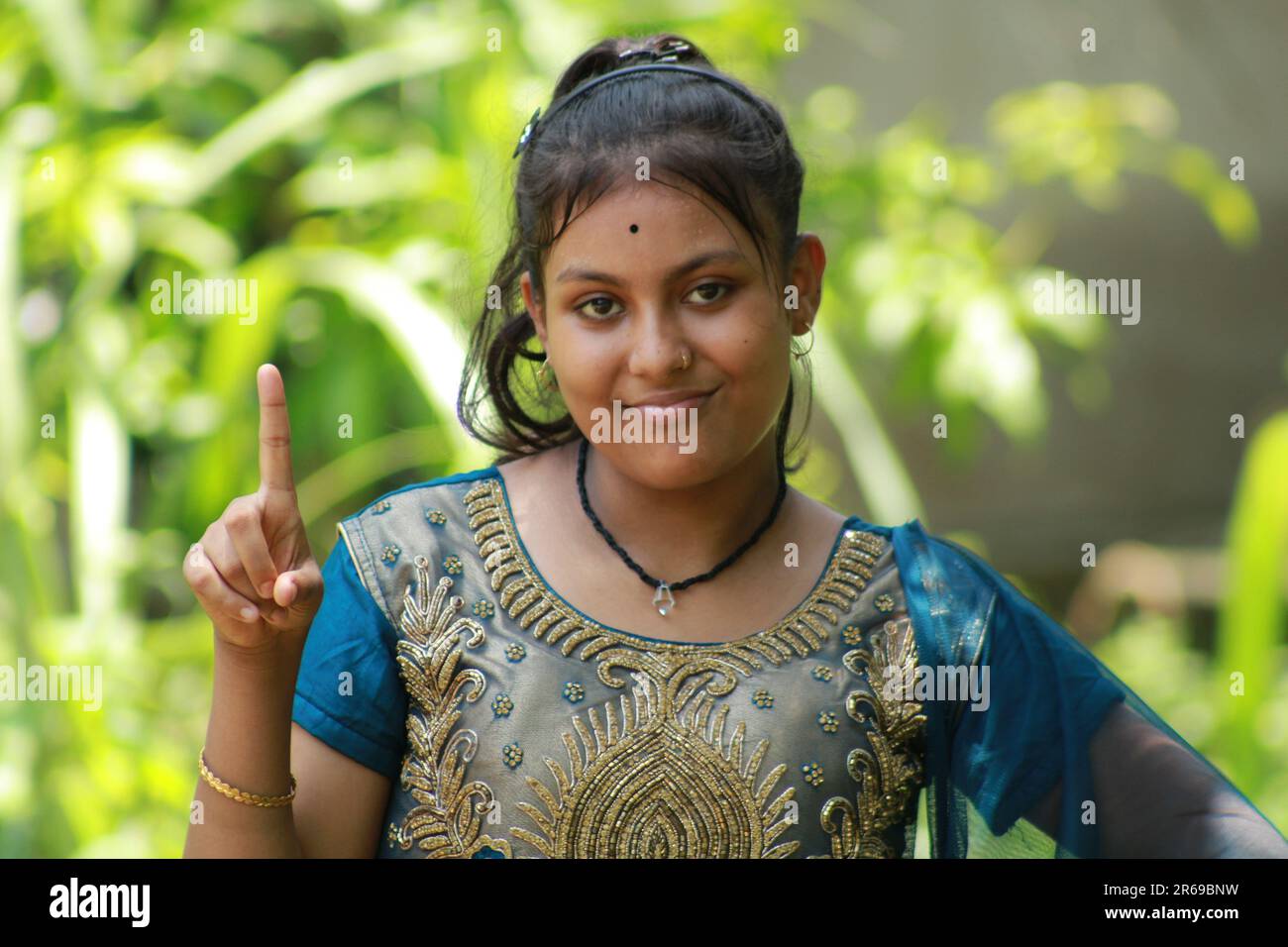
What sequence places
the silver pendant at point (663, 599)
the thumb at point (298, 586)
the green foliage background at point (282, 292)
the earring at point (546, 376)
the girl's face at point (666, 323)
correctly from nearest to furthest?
1. the thumb at point (298, 586)
2. the girl's face at point (666, 323)
3. the silver pendant at point (663, 599)
4. the earring at point (546, 376)
5. the green foliage background at point (282, 292)

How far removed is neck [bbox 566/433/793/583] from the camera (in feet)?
4.91

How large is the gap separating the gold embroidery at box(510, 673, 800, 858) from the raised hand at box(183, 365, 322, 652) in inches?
11.5

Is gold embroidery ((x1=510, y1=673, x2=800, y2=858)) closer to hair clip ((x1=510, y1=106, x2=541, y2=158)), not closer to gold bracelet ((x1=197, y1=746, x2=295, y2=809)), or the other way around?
gold bracelet ((x1=197, y1=746, x2=295, y2=809))

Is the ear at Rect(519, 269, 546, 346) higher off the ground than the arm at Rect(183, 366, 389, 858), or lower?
higher

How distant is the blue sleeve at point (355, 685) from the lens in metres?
1.41

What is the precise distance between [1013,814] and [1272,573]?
148cm

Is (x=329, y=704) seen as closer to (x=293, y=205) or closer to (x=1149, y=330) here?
(x=293, y=205)

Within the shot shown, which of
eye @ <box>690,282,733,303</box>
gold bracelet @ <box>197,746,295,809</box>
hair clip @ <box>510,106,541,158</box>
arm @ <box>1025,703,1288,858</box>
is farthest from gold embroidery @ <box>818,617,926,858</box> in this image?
hair clip @ <box>510,106,541,158</box>

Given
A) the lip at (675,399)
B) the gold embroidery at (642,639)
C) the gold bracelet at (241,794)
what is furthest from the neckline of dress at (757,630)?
the gold bracelet at (241,794)

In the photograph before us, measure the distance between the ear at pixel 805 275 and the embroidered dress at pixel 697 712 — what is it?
243 millimetres

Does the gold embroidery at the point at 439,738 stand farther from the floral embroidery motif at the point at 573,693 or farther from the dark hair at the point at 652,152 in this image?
the dark hair at the point at 652,152

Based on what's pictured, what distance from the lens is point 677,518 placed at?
4.95 ft

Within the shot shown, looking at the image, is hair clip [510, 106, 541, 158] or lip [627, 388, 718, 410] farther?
hair clip [510, 106, 541, 158]

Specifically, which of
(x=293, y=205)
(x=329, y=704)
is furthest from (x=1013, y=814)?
(x=293, y=205)
